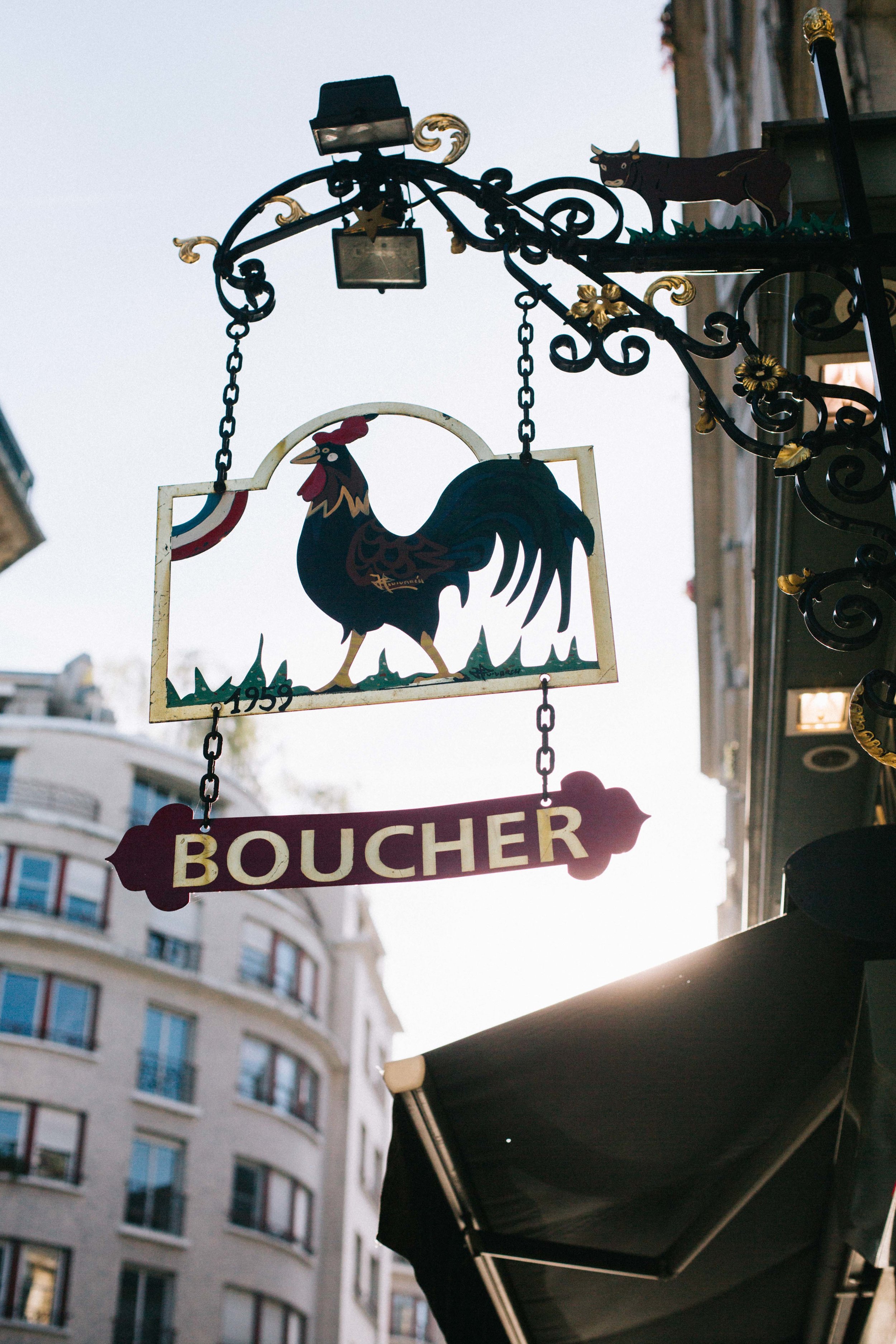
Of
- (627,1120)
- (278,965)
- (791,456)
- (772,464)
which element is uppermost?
(278,965)

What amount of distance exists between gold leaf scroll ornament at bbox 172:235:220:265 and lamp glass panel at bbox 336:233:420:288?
50 centimetres

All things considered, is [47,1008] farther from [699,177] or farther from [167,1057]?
[699,177]

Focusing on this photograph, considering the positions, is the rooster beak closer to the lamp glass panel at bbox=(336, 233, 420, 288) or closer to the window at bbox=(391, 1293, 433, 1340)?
the lamp glass panel at bbox=(336, 233, 420, 288)

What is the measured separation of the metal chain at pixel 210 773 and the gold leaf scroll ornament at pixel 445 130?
2217 mm

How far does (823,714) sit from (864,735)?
4182mm

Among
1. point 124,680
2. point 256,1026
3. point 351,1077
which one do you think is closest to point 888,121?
point 256,1026

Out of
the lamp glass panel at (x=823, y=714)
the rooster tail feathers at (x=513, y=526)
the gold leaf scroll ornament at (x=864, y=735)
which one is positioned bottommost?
the gold leaf scroll ornament at (x=864, y=735)

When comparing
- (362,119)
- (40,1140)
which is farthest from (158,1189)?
(362,119)

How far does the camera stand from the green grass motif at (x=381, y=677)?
14.4ft

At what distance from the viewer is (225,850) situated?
13.1 ft

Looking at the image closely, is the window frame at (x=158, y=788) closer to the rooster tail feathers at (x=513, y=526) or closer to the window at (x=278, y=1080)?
the window at (x=278, y=1080)

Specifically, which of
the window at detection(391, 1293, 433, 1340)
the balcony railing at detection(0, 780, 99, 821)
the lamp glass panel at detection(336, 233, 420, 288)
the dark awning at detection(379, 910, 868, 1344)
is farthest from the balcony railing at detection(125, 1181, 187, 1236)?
the lamp glass panel at detection(336, 233, 420, 288)

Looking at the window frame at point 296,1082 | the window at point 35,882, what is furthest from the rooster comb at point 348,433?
the window frame at point 296,1082

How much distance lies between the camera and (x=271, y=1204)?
108ft
